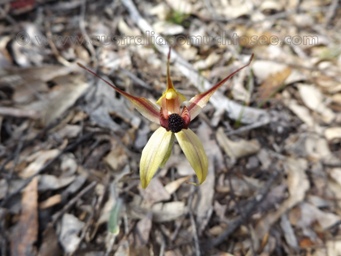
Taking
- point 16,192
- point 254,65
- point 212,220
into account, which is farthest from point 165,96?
point 254,65

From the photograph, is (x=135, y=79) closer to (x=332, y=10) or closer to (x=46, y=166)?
(x=46, y=166)

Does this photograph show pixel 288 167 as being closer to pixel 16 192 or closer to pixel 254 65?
pixel 254 65

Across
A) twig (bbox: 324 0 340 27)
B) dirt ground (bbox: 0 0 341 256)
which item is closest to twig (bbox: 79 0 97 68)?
dirt ground (bbox: 0 0 341 256)

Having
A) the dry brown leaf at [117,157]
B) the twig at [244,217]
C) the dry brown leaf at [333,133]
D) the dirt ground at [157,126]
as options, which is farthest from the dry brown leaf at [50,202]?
the dry brown leaf at [333,133]

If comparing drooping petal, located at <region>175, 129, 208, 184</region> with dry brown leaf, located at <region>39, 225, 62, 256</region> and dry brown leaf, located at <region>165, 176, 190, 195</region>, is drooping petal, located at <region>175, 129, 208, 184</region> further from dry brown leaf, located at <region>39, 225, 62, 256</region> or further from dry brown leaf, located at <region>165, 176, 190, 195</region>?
dry brown leaf, located at <region>39, 225, 62, 256</region>

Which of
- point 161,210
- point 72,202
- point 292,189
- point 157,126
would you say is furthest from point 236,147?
point 72,202

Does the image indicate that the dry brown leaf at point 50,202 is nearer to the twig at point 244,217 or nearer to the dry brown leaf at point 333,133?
the twig at point 244,217
